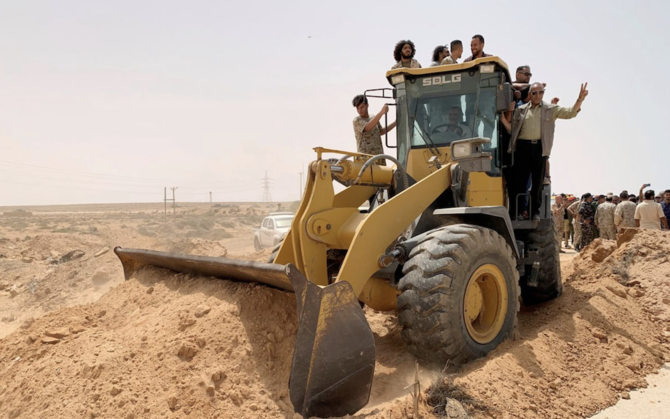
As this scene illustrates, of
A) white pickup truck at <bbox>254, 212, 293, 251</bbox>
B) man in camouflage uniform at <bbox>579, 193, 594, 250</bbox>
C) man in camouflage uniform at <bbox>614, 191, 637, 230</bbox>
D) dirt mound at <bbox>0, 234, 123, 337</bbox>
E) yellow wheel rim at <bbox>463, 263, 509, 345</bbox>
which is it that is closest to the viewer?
yellow wheel rim at <bbox>463, 263, 509, 345</bbox>

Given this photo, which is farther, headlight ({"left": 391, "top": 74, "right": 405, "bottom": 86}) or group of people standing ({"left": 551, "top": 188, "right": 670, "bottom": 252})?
group of people standing ({"left": 551, "top": 188, "right": 670, "bottom": 252})

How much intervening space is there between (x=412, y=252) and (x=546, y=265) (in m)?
3.21

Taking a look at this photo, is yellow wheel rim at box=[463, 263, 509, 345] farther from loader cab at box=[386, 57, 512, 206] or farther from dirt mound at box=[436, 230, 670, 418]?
loader cab at box=[386, 57, 512, 206]

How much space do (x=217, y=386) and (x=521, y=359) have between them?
2.50 metres

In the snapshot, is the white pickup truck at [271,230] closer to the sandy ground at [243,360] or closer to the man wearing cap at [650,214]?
the man wearing cap at [650,214]

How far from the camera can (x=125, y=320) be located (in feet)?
15.9

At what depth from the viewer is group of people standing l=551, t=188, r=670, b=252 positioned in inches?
411

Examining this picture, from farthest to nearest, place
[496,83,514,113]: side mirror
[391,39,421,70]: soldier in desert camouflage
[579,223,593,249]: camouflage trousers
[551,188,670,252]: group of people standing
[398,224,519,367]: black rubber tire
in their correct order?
[579,223,593,249]: camouflage trousers, [551,188,670,252]: group of people standing, [391,39,421,70]: soldier in desert camouflage, [496,83,514,113]: side mirror, [398,224,519,367]: black rubber tire

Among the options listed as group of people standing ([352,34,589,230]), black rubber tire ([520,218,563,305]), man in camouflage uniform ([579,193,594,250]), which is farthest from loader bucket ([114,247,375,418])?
man in camouflage uniform ([579,193,594,250])

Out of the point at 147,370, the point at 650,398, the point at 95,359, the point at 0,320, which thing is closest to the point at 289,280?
the point at 147,370

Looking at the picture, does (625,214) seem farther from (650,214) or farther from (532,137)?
(532,137)

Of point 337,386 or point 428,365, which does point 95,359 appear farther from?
point 428,365

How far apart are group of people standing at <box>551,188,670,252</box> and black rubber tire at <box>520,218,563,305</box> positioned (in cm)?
328

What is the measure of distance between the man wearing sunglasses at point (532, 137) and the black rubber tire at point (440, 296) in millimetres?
2330
